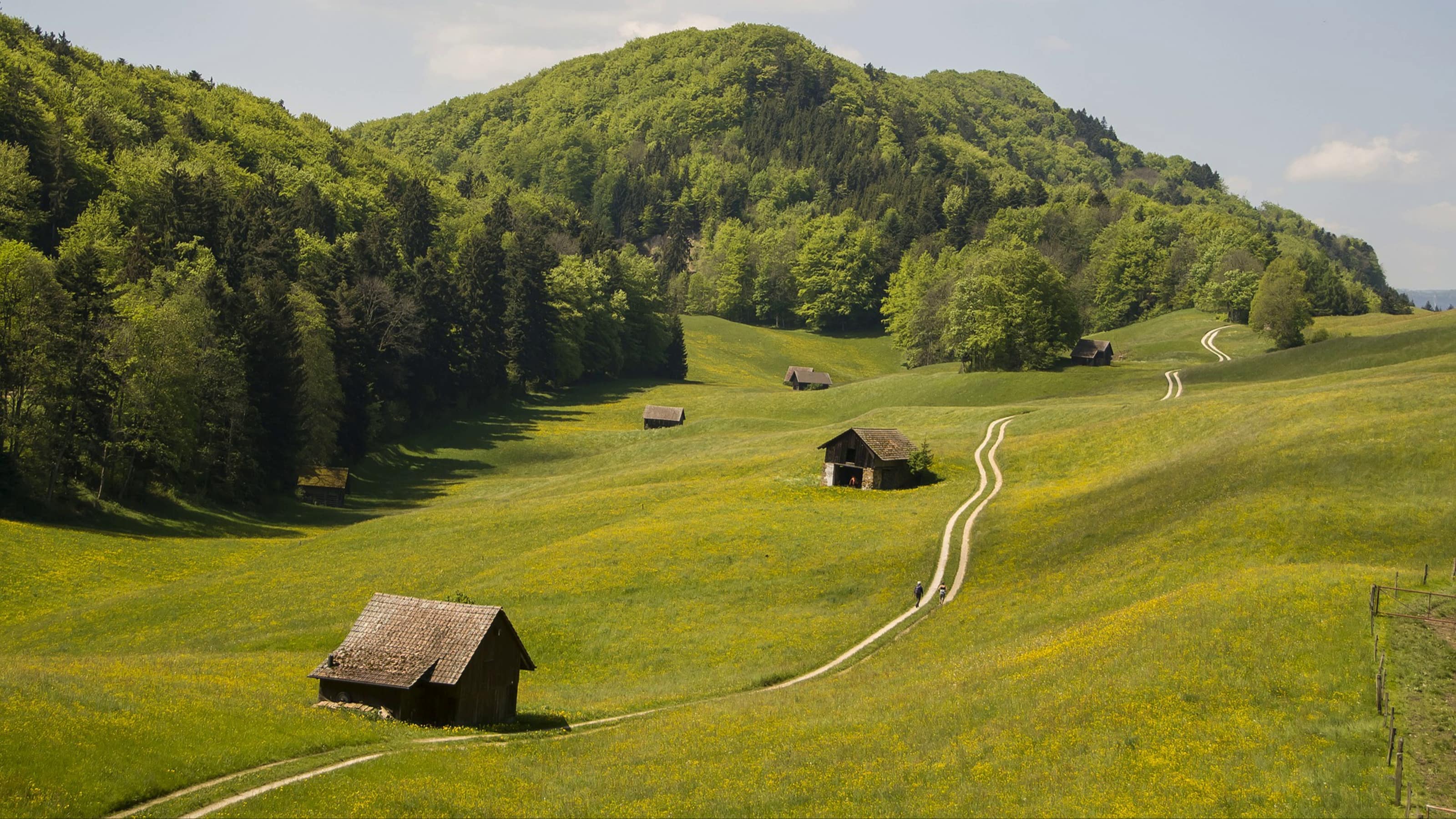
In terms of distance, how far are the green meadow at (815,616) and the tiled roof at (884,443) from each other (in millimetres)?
3152

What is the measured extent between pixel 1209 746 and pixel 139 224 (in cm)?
10266

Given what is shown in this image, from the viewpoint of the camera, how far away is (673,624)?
5250cm

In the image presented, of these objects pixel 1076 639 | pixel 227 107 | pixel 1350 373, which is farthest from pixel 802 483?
pixel 227 107

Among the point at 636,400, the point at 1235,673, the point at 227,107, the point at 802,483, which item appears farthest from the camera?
the point at 227,107

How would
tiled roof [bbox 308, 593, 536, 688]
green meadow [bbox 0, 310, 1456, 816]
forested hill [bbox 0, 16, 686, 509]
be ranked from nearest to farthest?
1. green meadow [bbox 0, 310, 1456, 816]
2. tiled roof [bbox 308, 593, 536, 688]
3. forested hill [bbox 0, 16, 686, 509]

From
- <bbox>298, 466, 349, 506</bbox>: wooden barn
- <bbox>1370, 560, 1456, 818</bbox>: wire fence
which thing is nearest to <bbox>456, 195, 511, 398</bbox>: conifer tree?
<bbox>298, 466, 349, 506</bbox>: wooden barn

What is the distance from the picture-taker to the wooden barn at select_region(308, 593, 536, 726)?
3703 cm

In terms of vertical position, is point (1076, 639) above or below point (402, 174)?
below

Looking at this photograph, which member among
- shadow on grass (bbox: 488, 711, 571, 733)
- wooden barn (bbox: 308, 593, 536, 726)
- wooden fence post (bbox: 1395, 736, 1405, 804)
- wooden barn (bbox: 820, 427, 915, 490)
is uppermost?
wooden barn (bbox: 820, 427, 915, 490)

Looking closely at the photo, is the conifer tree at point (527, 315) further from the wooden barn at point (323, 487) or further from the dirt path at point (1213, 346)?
the dirt path at point (1213, 346)

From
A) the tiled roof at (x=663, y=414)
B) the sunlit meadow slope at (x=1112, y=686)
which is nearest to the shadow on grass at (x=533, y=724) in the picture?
the sunlit meadow slope at (x=1112, y=686)

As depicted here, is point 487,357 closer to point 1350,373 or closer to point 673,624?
point 673,624

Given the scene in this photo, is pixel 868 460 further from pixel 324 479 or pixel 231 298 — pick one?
pixel 231 298

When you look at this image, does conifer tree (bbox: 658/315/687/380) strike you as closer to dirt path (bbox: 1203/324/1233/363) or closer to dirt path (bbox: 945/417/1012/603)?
dirt path (bbox: 1203/324/1233/363)
